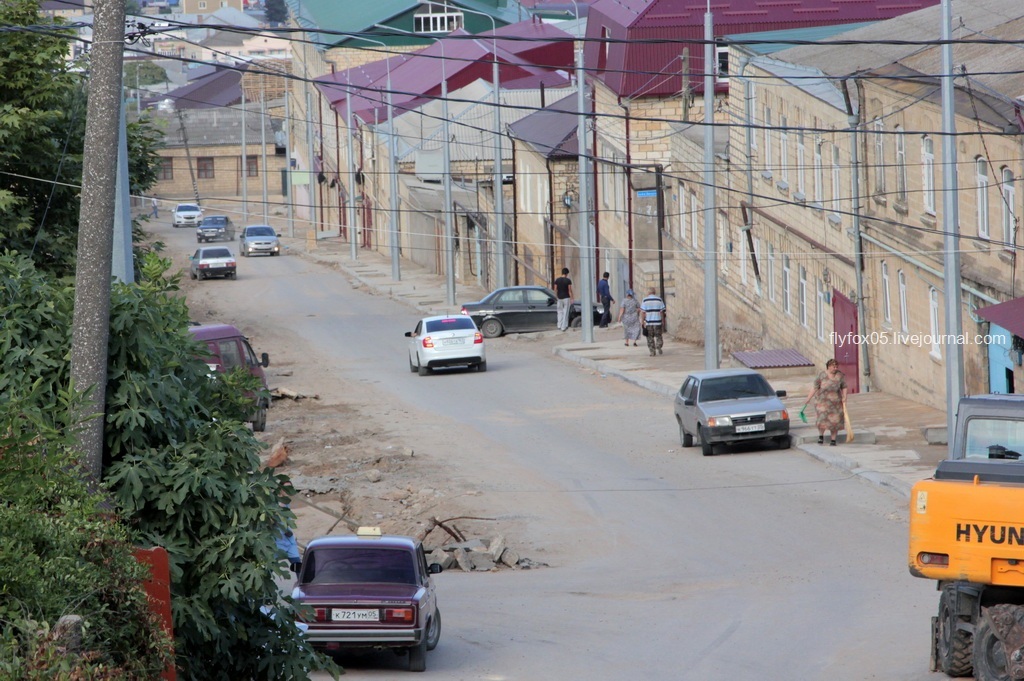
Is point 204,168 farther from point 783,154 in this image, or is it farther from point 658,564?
point 658,564

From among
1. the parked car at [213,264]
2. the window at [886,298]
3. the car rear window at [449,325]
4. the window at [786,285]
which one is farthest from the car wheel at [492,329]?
the parked car at [213,264]

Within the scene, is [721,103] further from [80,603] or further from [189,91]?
[189,91]

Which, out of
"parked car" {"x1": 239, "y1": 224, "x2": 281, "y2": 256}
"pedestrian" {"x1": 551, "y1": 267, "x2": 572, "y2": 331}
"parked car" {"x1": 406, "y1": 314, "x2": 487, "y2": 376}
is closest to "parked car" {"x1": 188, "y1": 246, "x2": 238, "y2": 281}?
"parked car" {"x1": 239, "y1": 224, "x2": 281, "y2": 256}

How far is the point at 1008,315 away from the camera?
23625 millimetres

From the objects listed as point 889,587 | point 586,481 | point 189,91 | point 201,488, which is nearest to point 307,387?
point 586,481

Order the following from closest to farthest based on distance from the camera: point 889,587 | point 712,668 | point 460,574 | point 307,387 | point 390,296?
point 712,668
point 889,587
point 460,574
point 307,387
point 390,296

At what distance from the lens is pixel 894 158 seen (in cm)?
3006

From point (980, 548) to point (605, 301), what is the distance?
1388 inches

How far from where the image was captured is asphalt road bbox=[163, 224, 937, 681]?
14.9 metres

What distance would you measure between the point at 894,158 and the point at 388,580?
18.6 metres

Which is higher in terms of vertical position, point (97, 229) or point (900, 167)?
point (900, 167)

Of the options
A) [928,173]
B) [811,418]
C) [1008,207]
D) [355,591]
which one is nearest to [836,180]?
[928,173]

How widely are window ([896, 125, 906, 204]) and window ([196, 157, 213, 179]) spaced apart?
275 ft

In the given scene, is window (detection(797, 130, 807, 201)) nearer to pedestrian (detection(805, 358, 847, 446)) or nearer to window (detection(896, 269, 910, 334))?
window (detection(896, 269, 910, 334))
